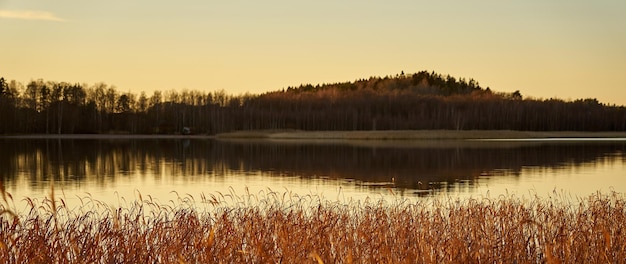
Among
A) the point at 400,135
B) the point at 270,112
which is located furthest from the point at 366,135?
the point at 270,112

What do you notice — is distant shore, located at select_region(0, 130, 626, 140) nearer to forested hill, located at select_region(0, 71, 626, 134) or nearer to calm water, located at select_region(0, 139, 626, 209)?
forested hill, located at select_region(0, 71, 626, 134)

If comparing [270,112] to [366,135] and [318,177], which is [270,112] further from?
[318,177]

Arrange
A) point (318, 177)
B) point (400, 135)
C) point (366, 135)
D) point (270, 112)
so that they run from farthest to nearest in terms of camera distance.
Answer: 1. point (270, 112)
2. point (366, 135)
3. point (400, 135)
4. point (318, 177)

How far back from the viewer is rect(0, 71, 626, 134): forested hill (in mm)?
128500

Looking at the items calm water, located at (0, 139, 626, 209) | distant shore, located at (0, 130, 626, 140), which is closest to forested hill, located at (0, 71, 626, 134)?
distant shore, located at (0, 130, 626, 140)

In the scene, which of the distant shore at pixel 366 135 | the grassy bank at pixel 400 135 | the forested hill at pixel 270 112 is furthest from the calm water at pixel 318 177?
the forested hill at pixel 270 112

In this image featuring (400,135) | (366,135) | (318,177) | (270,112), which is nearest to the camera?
(318,177)

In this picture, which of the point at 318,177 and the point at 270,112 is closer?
the point at 318,177

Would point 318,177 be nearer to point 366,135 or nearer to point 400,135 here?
point 400,135

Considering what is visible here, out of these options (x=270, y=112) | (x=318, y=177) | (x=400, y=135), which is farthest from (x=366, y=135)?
(x=318, y=177)

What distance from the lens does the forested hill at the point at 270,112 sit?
422 feet

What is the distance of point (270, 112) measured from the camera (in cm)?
15012

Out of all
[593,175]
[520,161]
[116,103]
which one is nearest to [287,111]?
[116,103]

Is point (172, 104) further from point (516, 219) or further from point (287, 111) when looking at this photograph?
point (516, 219)
